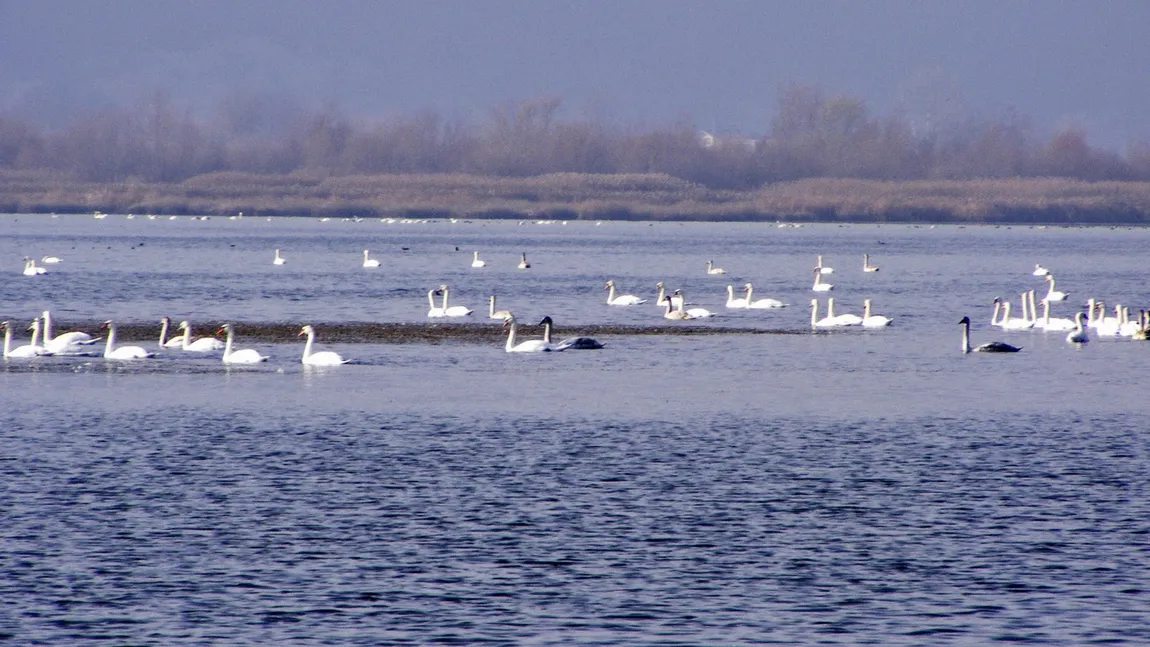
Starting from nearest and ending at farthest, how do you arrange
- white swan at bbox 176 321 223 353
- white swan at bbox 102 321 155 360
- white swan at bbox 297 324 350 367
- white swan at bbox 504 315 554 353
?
white swan at bbox 297 324 350 367 < white swan at bbox 102 321 155 360 < white swan at bbox 176 321 223 353 < white swan at bbox 504 315 554 353

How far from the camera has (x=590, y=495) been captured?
693 inches

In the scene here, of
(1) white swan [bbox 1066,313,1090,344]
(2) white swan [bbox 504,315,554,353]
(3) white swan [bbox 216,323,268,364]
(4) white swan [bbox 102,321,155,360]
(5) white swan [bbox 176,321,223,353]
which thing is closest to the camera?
(3) white swan [bbox 216,323,268,364]

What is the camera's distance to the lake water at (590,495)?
1304 cm

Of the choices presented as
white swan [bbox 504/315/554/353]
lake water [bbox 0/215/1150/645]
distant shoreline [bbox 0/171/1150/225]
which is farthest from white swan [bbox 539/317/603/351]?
distant shoreline [bbox 0/171/1150/225]

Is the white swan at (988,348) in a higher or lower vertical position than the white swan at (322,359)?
lower

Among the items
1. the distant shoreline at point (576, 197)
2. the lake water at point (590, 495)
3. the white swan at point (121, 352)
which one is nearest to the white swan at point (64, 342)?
the lake water at point (590, 495)

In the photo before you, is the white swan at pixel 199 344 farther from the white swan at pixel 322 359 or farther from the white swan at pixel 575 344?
the white swan at pixel 575 344

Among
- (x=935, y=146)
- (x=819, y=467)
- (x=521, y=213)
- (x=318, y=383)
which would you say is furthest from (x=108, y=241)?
(x=935, y=146)

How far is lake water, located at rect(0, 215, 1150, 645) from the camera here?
13.0m

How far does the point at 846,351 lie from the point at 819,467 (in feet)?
47.6

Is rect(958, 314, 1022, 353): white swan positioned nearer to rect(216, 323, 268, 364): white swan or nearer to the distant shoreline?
rect(216, 323, 268, 364): white swan

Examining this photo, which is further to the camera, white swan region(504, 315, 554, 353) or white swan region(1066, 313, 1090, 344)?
white swan region(1066, 313, 1090, 344)

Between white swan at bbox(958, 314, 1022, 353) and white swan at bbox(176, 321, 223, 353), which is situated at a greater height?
white swan at bbox(176, 321, 223, 353)

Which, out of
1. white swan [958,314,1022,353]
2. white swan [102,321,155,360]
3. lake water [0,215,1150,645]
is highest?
white swan [102,321,155,360]
